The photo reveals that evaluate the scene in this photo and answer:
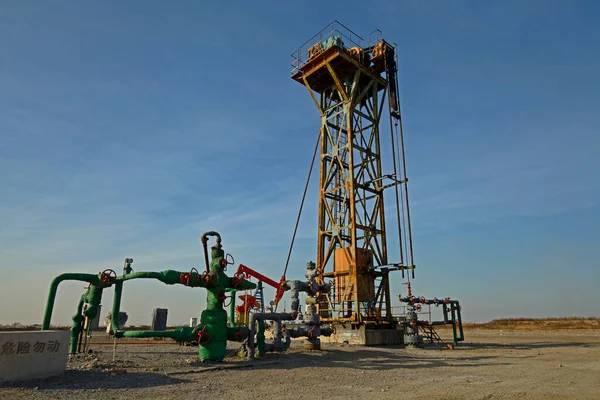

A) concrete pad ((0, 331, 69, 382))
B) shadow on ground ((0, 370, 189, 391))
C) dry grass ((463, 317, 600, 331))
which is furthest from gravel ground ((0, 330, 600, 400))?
dry grass ((463, 317, 600, 331))

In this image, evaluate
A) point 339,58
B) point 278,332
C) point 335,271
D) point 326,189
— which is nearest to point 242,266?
point 278,332

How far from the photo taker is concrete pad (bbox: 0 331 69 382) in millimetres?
9969

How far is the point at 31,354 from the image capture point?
34.5 feet

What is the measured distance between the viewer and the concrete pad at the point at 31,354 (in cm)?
997

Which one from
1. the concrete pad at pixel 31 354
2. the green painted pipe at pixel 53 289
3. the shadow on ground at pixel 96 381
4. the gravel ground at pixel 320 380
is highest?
the green painted pipe at pixel 53 289

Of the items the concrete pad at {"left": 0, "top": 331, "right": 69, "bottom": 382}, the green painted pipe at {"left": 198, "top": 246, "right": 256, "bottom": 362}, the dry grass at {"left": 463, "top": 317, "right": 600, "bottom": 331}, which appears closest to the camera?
the concrete pad at {"left": 0, "top": 331, "right": 69, "bottom": 382}

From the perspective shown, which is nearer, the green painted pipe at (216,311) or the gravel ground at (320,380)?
the gravel ground at (320,380)

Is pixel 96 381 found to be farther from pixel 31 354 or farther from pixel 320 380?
pixel 320 380

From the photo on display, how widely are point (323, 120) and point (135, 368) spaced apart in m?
25.7

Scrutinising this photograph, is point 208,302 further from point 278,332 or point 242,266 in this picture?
point 242,266

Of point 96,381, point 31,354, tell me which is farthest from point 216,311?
point 31,354

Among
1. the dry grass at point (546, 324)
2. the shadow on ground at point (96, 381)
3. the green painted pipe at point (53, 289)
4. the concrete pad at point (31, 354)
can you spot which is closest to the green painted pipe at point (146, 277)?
the green painted pipe at point (53, 289)

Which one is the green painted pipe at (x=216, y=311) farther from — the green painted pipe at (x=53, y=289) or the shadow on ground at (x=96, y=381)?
the green painted pipe at (x=53, y=289)

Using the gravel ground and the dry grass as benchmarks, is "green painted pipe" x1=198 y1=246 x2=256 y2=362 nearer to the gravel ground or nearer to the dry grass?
the gravel ground
